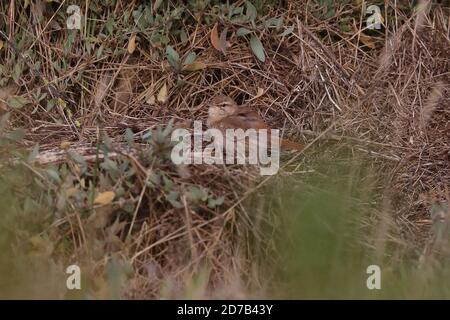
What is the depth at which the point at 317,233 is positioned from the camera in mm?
4582

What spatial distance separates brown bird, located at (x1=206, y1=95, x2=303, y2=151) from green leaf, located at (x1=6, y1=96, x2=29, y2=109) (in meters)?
1.34

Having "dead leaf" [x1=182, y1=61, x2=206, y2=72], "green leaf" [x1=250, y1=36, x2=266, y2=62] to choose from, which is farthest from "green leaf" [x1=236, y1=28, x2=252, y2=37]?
"dead leaf" [x1=182, y1=61, x2=206, y2=72]

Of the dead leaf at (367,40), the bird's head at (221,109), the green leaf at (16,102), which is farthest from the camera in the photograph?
the dead leaf at (367,40)

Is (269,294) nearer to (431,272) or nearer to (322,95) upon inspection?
(431,272)

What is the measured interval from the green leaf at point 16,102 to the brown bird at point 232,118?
1.34 meters

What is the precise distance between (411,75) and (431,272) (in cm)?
246

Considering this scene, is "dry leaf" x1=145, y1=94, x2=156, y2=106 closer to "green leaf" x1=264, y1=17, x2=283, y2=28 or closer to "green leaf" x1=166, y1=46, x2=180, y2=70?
"green leaf" x1=166, y1=46, x2=180, y2=70

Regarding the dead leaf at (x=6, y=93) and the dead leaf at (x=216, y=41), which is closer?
the dead leaf at (x=6, y=93)

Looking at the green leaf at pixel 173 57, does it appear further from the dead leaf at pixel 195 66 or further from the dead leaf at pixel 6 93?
the dead leaf at pixel 6 93

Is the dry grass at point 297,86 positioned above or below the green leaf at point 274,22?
below

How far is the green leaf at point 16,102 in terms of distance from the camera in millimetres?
6355

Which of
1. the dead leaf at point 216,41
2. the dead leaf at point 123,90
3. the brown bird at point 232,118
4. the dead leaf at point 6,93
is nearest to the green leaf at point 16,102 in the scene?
the dead leaf at point 6,93

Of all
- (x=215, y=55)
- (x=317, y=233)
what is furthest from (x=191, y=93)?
(x=317, y=233)

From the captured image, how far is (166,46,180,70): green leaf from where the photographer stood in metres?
6.54
